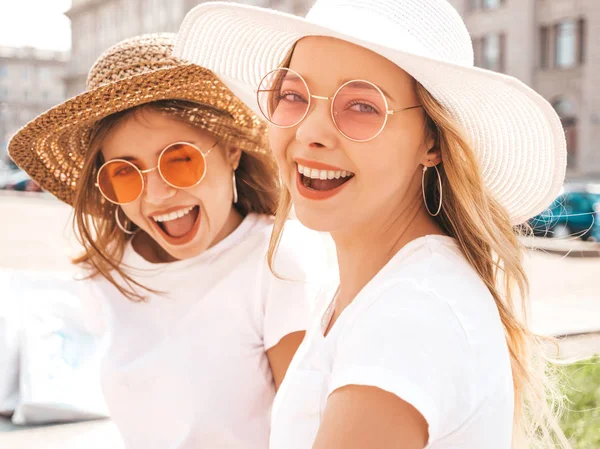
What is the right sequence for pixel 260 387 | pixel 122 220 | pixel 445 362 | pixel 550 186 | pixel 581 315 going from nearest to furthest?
pixel 445 362 → pixel 550 186 → pixel 260 387 → pixel 122 220 → pixel 581 315

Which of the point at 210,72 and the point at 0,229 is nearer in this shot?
the point at 210,72

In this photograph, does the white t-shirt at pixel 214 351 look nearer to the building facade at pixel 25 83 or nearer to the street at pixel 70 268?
the street at pixel 70 268

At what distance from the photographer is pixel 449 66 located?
1.29 metres

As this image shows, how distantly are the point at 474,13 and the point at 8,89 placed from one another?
66.9m

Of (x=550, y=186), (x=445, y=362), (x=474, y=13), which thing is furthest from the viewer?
(x=474, y=13)

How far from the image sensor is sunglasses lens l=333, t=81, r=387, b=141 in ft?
4.48

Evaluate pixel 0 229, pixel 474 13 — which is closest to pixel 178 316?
pixel 0 229

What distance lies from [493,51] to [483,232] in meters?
32.0

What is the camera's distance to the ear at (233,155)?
7.16 feet

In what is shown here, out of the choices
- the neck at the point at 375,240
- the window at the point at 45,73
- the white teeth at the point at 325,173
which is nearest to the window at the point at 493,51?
the neck at the point at 375,240

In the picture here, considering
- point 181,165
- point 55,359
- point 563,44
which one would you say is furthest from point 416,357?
point 563,44

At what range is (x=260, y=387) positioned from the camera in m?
2.03

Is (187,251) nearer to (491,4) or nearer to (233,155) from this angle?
(233,155)

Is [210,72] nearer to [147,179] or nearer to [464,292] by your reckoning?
[147,179]
